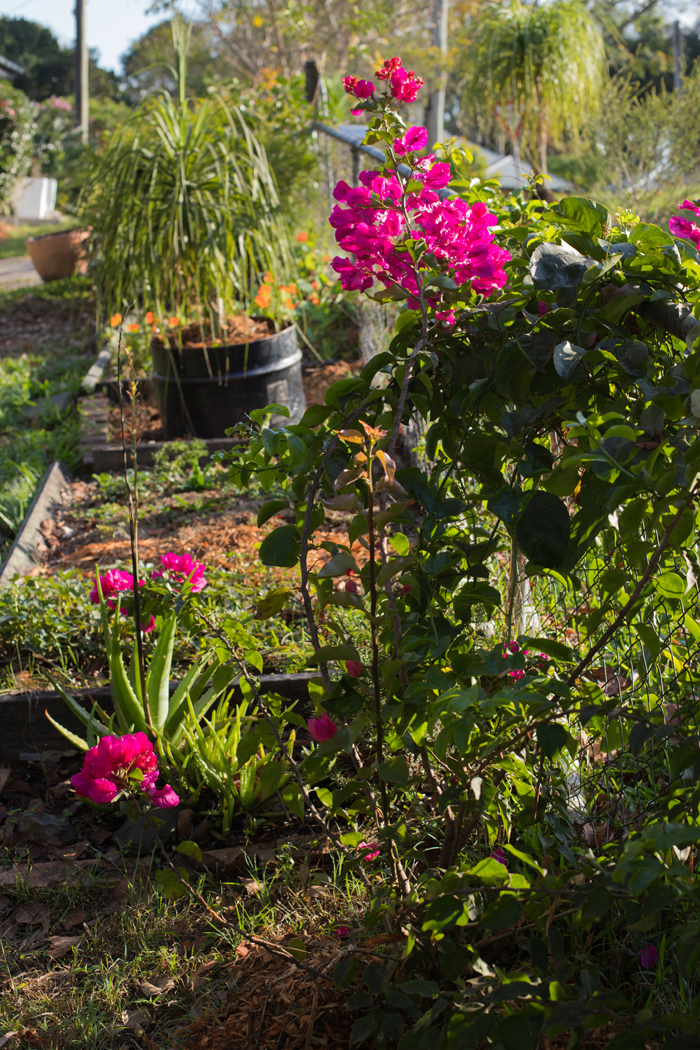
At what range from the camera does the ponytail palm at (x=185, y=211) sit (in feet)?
12.2

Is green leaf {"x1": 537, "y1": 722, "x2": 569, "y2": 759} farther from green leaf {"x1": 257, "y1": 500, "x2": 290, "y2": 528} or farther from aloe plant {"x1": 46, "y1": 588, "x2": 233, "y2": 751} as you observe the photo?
aloe plant {"x1": 46, "y1": 588, "x2": 233, "y2": 751}

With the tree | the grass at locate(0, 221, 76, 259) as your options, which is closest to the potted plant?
the tree

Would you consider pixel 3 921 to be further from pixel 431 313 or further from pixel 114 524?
pixel 114 524

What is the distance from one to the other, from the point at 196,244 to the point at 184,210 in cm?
20

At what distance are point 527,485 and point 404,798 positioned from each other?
2.43 ft

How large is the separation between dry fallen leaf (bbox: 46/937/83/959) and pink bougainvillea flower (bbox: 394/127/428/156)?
157 centimetres

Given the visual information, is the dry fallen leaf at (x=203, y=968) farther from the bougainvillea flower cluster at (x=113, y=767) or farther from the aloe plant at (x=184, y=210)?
the aloe plant at (x=184, y=210)

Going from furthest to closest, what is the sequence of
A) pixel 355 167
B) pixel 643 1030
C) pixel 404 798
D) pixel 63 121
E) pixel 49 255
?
1. pixel 63 121
2. pixel 49 255
3. pixel 355 167
4. pixel 404 798
5. pixel 643 1030

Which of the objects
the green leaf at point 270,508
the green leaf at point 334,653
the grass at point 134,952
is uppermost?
the green leaf at point 270,508

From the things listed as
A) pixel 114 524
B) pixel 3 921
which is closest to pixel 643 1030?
pixel 3 921

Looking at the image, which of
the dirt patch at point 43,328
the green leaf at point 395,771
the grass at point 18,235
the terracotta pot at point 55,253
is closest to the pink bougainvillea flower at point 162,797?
the green leaf at point 395,771

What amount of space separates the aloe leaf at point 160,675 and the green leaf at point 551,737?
3.97 ft

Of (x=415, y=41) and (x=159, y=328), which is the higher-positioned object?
(x=415, y=41)

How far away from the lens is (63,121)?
20172 mm
